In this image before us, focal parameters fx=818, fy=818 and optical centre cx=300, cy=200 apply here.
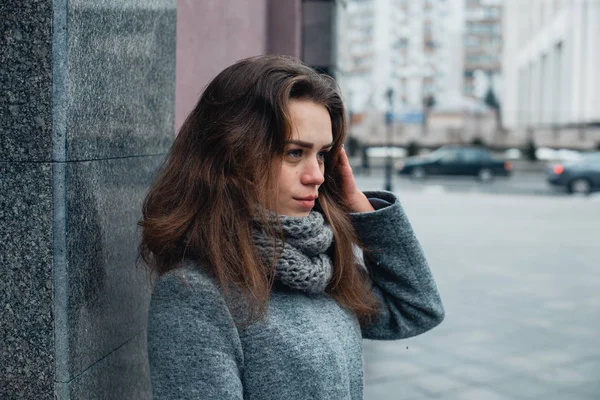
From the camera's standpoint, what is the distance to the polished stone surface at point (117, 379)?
189 centimetres

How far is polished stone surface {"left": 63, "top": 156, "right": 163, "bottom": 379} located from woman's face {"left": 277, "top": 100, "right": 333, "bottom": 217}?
457 mm

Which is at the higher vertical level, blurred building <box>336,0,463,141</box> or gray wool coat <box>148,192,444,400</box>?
blurred building <box>336,0,463,141</box>

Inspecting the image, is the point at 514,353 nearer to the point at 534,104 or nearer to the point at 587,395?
the point at 587,395

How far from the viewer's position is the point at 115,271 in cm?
212

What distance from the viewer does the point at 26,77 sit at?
1.76m

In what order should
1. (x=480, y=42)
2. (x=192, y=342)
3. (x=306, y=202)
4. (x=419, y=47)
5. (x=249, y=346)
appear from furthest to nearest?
1. (x=480, y=42)
2. (x=419, y=47)
3. (x=306, y=202)
4. (x=249, y=346)
5. (x=192, y=342)

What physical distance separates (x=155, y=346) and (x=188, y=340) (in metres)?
0.08

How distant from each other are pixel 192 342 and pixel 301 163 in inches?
19.1

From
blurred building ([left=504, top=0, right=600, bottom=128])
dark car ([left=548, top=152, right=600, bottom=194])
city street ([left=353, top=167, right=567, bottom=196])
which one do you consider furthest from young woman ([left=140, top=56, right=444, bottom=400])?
blurred building ([left=504, top=0, right=600, bottom=128])

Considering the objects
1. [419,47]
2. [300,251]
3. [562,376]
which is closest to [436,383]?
[562,376]

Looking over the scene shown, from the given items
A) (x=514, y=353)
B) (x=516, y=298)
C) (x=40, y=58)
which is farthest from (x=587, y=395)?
(x=40, y=58)

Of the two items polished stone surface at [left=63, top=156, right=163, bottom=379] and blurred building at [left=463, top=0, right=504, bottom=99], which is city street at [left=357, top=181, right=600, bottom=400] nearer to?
polished stone surface at [left=63, top=156, right=163, bottom=379]

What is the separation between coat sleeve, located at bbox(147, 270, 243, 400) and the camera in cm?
165

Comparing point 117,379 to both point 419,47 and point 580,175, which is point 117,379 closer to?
point 580,175
